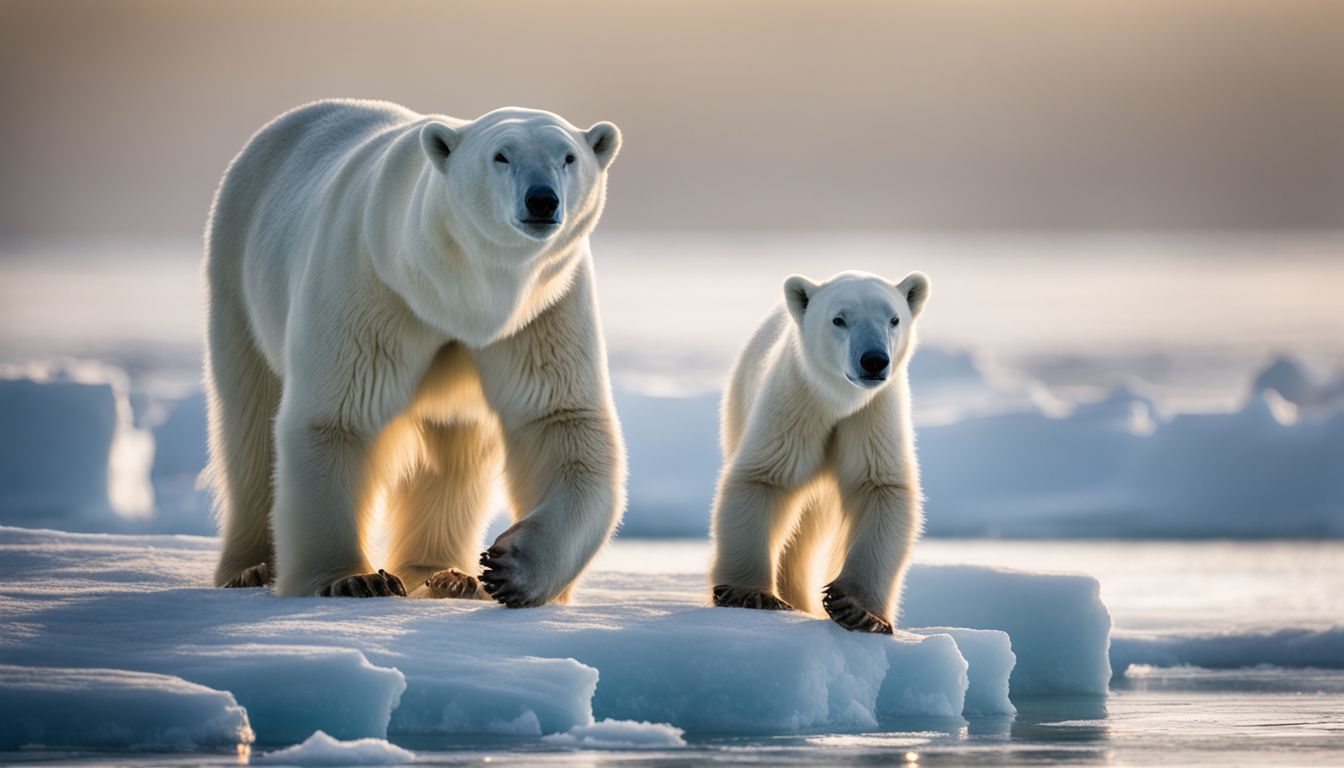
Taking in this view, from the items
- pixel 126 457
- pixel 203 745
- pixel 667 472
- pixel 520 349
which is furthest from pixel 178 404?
pixel 203 745

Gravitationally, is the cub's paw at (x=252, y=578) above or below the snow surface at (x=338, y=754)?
above

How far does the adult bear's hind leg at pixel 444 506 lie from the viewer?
19.0 feet

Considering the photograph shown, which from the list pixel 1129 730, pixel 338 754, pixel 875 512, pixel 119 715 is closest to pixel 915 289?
pixel 875 512

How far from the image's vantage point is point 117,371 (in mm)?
21422

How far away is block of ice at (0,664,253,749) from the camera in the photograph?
13.7 ft

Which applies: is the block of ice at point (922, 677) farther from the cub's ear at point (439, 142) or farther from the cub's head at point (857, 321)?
the cub's ear at point (439, 142)

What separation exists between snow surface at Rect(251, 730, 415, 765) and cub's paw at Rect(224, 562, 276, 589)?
1.71 meters

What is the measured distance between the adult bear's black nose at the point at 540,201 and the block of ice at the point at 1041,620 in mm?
2274

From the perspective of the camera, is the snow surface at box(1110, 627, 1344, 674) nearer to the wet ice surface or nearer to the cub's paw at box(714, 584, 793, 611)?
the wet ice surface

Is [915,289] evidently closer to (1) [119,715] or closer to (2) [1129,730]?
(2) [1129,730]

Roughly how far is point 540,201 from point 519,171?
0.10 m

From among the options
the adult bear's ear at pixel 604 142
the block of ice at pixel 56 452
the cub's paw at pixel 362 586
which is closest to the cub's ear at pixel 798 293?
the adult bear's ear at pixel 604 142

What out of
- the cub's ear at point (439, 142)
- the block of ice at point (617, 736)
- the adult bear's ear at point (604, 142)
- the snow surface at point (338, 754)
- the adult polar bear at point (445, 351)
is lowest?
the snow surface at point (338, 754)

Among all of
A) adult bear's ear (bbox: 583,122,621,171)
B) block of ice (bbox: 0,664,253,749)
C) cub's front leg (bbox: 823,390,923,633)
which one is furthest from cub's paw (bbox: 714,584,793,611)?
block of ice (bbox: 0,664,253,749)
